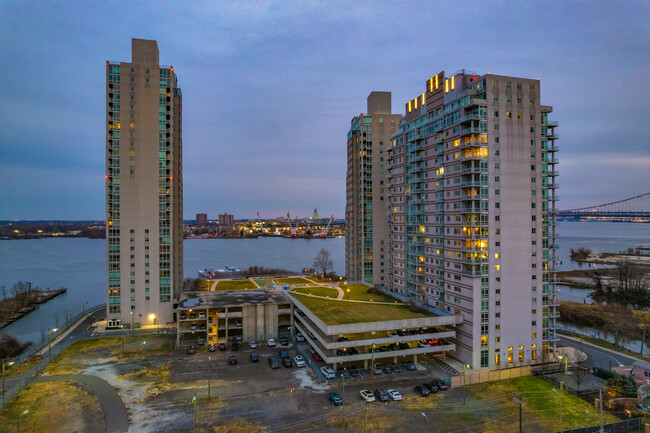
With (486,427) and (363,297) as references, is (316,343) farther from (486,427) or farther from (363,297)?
(486,427)

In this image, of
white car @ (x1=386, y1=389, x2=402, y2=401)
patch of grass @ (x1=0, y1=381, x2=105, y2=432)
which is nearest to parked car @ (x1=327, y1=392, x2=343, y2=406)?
white car @ (x1=386, y1=389, x2=402, y2=401)

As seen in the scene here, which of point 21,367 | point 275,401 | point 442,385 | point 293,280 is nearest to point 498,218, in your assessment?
point 442,385

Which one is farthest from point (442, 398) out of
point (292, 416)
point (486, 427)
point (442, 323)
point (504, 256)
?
point (504, 256)

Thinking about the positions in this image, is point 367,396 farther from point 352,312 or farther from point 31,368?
point 31,368

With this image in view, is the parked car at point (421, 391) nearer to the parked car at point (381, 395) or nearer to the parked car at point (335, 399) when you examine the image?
the parked car at point (381, 395)

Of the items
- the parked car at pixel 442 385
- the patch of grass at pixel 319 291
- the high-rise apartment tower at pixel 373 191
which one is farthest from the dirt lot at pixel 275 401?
the high-rise apartment tower at pixel 373 191

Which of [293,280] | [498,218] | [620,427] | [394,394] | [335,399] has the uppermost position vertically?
[498,218]

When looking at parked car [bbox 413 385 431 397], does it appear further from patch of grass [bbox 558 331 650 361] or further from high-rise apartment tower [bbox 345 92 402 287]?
high-rise apartment tower [bbox 345 92 402 287]
